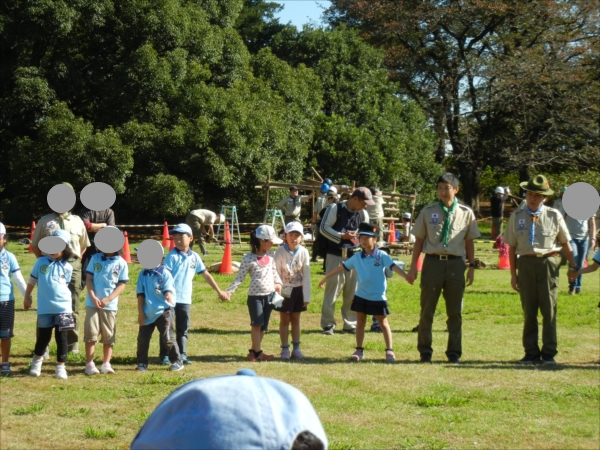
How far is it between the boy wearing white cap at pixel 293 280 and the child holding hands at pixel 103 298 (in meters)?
2.00

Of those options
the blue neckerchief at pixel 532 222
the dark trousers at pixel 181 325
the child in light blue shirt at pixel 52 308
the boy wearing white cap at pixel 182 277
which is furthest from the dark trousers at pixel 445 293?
the child in light blue shirt at pixel 52 308

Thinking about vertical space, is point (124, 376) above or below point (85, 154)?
below

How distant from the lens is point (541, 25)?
41.2 m

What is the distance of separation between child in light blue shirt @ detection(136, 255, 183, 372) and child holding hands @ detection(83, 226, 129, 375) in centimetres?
25

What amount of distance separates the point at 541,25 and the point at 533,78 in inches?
155

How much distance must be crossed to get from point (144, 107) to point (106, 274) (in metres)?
21.8

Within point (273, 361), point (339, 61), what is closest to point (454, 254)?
point (273, 361)

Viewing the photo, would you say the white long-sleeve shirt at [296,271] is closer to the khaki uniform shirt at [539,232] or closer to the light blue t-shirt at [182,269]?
the light blue t-shirt at [182,269]

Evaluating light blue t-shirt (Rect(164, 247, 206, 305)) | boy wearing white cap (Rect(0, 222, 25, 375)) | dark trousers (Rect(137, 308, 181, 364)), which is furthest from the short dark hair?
boy wearing white cap (Rect(0, 222, 25, 375))

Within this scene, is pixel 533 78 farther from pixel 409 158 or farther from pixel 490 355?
pixel 490 355

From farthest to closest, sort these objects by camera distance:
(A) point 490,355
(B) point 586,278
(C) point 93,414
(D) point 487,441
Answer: (B) point 586,278, (A) point 490,355, (C) point 93,414, (D) point 487,441

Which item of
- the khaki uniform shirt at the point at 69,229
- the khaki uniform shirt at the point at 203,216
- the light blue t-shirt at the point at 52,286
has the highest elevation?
the khaki uniform shirt at the point at 203,216

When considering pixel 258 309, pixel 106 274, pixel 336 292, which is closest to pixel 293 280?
pixel 258 309

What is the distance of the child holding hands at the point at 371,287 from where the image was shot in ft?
32.2
